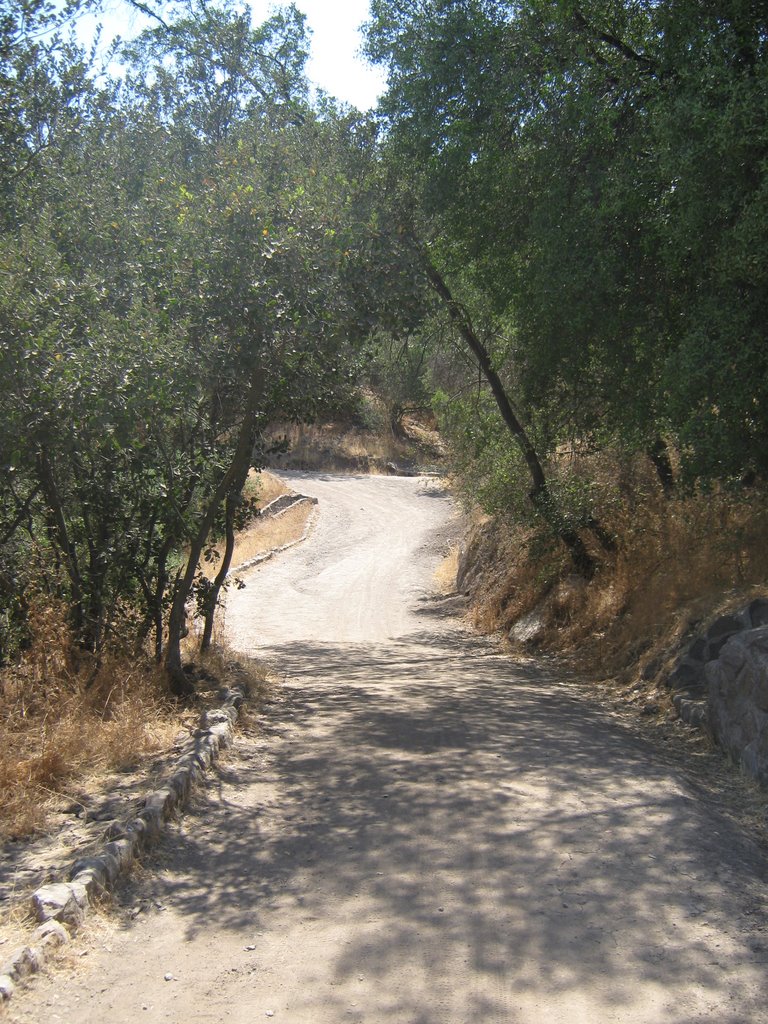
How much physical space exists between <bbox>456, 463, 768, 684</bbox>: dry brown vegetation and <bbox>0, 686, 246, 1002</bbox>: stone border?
547cm

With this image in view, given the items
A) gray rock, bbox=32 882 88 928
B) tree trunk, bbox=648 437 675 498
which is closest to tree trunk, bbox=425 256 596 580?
tree trunk, bbox=648 437 675 498

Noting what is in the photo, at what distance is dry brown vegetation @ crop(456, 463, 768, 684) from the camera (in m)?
10.9

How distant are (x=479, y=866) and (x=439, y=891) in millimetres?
419

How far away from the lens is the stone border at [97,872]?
4.36 m

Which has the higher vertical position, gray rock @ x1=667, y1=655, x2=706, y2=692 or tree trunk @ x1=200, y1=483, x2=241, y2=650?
tree trunk @ x1=200, y1=483, x2=241, y2=650

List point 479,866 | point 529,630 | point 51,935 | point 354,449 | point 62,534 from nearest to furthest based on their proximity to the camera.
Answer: point 51,935, point 479,866, point 62,534, point 529,630, point 354,449

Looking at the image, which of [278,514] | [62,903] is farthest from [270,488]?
[62,903]

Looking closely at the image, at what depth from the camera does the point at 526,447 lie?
1483cm

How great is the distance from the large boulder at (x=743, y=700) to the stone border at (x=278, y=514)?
1997 cm

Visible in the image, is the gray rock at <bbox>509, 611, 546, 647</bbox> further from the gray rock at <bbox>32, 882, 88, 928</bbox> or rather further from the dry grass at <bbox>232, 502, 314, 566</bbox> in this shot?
the dry grass at <bbox>232, 502, 314, 566</bbox>

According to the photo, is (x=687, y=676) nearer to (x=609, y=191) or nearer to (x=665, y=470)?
(x=609, y=191)

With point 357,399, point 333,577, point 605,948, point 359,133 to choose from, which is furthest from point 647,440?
point 333,577

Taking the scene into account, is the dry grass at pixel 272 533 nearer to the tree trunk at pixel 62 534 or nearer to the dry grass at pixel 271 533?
the dry grass at pixel 271 533

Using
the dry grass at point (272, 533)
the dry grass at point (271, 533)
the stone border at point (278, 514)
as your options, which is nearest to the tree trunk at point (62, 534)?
the stone border at point (278, 514)
